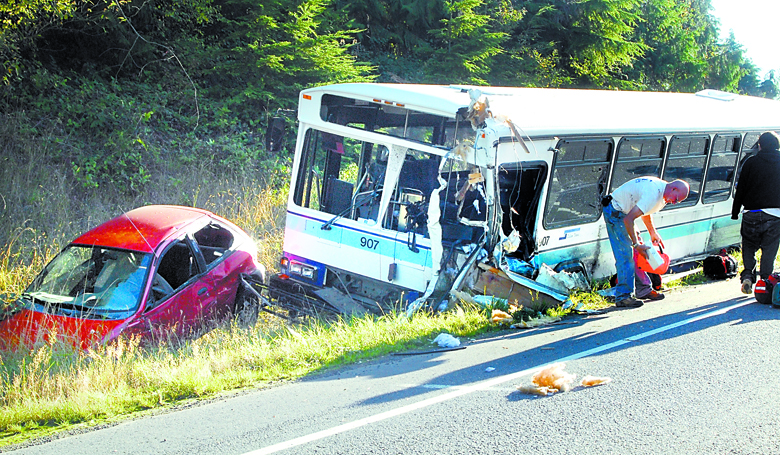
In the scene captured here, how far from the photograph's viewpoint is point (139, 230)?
8.72 meters

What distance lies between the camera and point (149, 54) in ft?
55.0

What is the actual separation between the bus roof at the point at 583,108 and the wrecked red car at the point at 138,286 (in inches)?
102

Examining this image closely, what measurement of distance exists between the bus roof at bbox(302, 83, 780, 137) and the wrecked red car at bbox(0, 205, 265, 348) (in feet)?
8.47

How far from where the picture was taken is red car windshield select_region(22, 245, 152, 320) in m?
7.81

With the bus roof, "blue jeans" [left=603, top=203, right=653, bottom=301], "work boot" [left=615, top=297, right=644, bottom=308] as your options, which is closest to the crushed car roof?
the bus roof

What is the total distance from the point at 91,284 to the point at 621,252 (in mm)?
6531

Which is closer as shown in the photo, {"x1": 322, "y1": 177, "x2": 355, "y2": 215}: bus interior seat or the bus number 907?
the bus number 907

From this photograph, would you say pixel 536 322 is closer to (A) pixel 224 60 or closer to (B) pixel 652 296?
(B) pixel 652 296

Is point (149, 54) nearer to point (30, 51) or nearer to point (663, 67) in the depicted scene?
point (30, 51)

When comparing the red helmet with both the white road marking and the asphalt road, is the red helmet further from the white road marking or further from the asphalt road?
the asphalt road

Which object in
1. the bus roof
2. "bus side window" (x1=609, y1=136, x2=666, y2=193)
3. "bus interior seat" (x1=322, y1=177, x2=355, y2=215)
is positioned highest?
the bus roof

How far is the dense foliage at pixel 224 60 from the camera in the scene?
1445 cm

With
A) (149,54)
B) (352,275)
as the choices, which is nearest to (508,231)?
(352,275)

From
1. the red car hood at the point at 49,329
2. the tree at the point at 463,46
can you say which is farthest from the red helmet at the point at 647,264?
the tree at the point at 463,46
